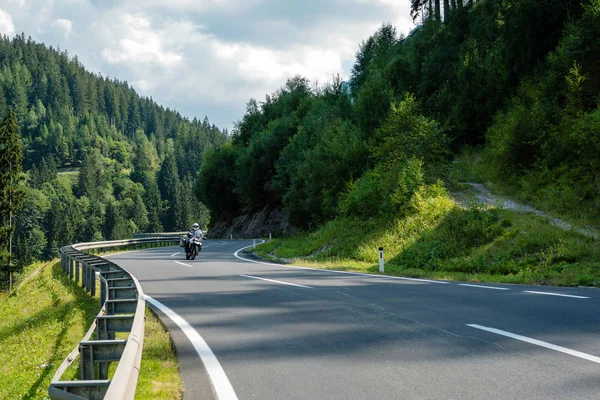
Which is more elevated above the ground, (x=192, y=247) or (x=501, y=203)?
(x=501, y=203)

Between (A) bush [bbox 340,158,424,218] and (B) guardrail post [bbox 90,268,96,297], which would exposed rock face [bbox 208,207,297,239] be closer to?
(A) bush [bbox 340,158,424,218]

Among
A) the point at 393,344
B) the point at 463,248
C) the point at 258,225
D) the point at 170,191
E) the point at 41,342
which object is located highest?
the point at 170,191

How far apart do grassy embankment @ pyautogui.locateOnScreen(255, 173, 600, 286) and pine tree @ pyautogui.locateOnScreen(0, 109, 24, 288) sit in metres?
25.8

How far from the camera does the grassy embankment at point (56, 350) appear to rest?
17.2 ft

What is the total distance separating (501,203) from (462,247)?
405cm

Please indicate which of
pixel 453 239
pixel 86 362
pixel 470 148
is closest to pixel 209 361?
pixel 86 362

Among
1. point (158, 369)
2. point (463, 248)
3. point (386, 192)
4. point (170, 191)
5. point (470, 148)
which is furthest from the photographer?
point (170, 191)

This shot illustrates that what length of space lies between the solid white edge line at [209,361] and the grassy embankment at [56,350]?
30 cm

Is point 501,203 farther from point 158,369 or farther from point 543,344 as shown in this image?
point 158,369

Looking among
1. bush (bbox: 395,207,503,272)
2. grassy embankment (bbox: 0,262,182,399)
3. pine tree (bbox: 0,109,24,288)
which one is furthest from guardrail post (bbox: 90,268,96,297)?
pine tree (bbox: 0,109,24,288)

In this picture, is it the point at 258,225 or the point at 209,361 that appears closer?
the point at 209,361

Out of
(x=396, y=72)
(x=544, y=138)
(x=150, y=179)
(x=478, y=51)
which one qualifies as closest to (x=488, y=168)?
(x=544, y=138)

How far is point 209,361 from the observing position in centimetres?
557

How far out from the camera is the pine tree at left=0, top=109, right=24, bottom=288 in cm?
4081
